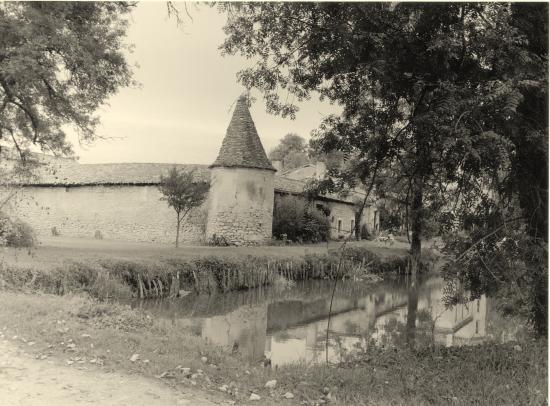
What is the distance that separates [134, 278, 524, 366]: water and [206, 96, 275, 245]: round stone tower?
7784 mm

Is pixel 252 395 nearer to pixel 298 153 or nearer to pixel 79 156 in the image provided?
pixel 79 156

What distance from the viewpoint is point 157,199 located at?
26.1 meters

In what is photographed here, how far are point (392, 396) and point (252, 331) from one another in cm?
596

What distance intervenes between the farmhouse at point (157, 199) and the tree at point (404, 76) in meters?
14.4

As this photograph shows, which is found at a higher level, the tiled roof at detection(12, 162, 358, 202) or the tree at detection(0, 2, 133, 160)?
the tree at detection(0, 2, 133, 160)

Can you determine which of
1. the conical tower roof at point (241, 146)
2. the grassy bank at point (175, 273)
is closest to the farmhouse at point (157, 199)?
the conical tower roof at point (241, 146)

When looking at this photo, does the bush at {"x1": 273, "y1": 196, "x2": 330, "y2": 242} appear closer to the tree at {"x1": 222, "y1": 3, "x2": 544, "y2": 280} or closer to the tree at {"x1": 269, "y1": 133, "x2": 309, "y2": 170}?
the tree at {"x1": 222, "y1": 3, "x2": 544, "y2": 280}

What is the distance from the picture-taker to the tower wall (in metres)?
24.4

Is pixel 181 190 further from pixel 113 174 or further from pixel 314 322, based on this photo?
pixel 314 322

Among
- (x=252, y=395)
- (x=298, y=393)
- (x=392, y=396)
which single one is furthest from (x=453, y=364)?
(x=252, y=395)

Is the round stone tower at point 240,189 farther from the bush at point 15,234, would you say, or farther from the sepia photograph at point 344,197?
the sepia photograph at point 344,197

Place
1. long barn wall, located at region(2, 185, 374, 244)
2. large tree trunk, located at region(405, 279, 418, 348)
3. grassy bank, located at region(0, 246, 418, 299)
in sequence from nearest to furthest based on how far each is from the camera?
grassy bank, located at region(0, 246, 418, 299), large tree trunk, located at region(405, 279, 418, 348), long barn wall, located at region(2, 185, 374, 244)

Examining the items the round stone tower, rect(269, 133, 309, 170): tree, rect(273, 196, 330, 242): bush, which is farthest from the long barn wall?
rect(269, 133, 309, 170): tree

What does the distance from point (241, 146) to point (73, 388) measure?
67.1ft
